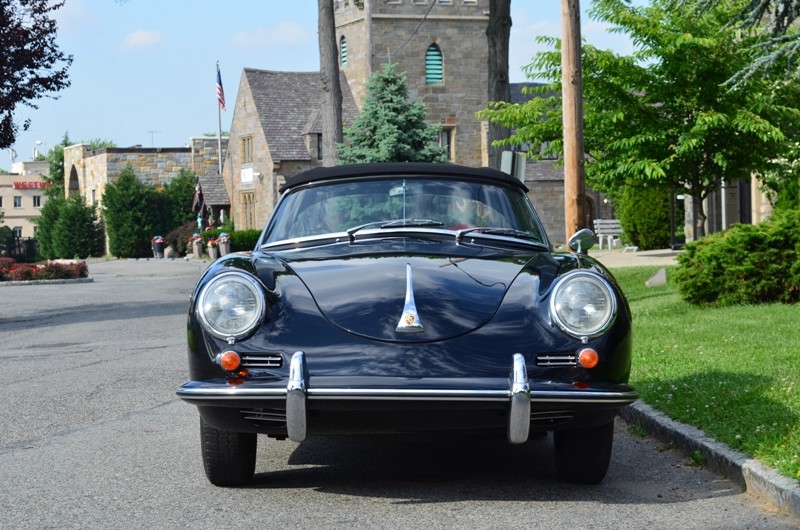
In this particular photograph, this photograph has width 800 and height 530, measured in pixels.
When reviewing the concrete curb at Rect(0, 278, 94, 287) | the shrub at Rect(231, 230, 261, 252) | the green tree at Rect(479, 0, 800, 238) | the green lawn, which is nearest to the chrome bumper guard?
the green lawn

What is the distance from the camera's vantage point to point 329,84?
26.2 m

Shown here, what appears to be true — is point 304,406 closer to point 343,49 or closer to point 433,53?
point 433,53

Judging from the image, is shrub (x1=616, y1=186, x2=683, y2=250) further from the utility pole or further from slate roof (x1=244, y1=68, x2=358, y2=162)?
the utility pole

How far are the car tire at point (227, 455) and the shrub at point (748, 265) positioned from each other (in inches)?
370

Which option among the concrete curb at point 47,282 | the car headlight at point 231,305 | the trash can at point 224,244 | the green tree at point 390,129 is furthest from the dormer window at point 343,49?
the car headlight at point 231,305

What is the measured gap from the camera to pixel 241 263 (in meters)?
5.76

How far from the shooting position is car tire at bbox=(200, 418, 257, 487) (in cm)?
564

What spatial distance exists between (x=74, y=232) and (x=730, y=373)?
5953cm

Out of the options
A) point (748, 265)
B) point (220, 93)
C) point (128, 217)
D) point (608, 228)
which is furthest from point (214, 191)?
point (748, 265)

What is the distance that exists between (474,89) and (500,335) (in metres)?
52.1

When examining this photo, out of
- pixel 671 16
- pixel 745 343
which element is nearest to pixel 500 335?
pixel 745 343

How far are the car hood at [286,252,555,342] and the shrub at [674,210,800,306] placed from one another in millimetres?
8800

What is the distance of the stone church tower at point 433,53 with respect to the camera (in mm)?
54781

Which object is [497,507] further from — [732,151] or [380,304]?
[732,151]
